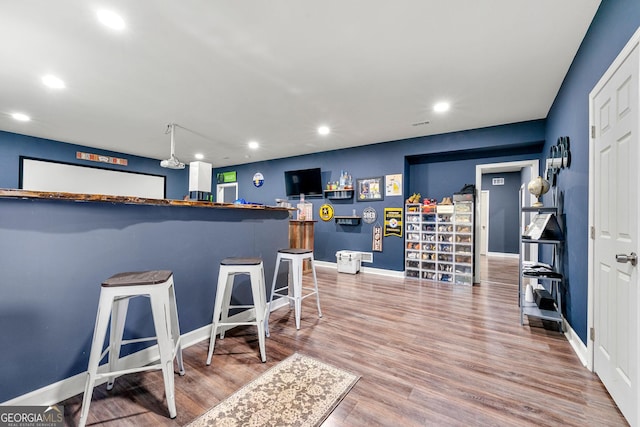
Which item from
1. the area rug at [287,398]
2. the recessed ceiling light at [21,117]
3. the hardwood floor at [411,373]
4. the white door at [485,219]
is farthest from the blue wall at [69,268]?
the white door at [485,219]

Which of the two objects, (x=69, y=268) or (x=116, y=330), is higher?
(x=69, y=268)

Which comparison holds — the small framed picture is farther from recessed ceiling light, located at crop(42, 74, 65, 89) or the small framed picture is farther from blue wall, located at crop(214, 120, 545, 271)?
recessed ceiling light, located at crop(42, 74, 65, 89)

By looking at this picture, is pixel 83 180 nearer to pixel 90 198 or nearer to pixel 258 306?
pixel 90 198

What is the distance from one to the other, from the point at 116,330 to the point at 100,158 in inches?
235

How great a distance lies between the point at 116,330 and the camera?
5.38 feet

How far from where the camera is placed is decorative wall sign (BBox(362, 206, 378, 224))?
5.41 meters

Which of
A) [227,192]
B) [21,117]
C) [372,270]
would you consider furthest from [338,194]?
[21,117]

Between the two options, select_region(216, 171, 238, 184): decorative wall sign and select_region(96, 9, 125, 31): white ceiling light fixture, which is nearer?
select_region(96, 9, 125, 31): white ceiling light fixture

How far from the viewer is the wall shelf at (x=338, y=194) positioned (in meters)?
5.65

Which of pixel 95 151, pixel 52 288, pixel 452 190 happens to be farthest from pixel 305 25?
pixel 95 151

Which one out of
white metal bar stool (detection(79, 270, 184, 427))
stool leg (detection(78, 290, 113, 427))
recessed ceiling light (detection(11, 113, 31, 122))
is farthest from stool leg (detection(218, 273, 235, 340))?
recessed ceiling light (detection(11, 113, 31, 122))

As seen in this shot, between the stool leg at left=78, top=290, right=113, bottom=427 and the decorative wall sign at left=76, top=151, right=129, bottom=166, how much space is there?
6.05m

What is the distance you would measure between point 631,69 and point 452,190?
3636 millimetres

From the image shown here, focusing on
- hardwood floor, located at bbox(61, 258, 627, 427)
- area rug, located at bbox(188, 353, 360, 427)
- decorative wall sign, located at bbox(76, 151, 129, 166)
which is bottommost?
hardwood floor, located at bbox(61, 258, 627, 427)
